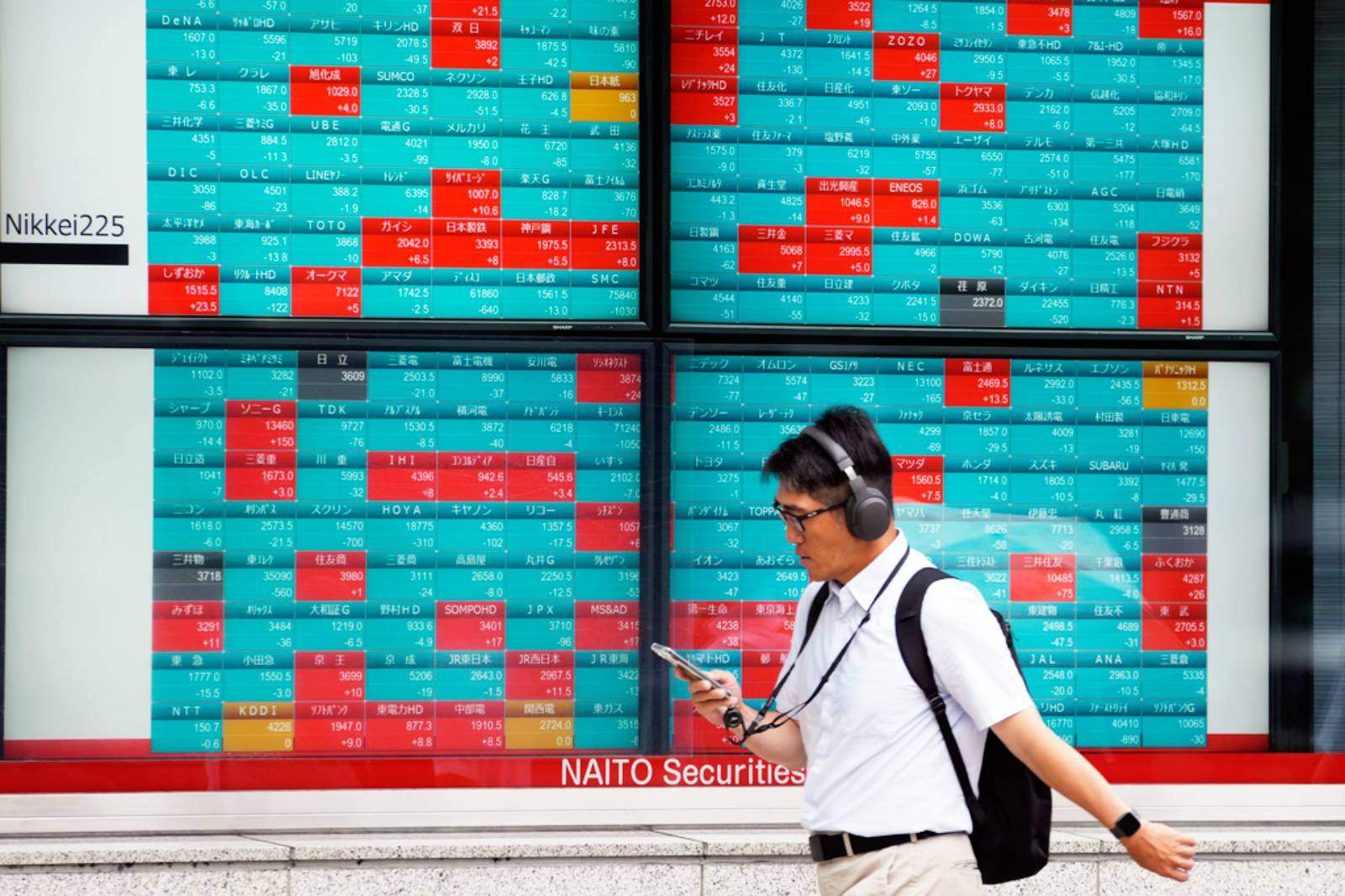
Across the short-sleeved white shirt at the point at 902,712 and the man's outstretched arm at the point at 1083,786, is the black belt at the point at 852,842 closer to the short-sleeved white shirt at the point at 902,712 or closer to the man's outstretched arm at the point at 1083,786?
the short-sleeved white shirt at the point at 902,712

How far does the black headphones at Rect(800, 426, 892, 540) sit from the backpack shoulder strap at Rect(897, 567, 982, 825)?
0.18 metres

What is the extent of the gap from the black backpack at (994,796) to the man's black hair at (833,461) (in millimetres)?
284

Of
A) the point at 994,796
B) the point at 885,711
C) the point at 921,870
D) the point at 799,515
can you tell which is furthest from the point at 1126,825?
the point at 799,515

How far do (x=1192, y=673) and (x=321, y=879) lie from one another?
352 centimetres

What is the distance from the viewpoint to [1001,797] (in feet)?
10.4

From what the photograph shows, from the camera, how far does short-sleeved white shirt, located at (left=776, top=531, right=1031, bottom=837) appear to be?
3098 mm

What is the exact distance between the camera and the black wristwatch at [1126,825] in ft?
10.1

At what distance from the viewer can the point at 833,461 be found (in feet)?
10.7

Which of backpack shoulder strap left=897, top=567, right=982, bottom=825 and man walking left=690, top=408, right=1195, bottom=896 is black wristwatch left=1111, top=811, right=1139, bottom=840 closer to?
man walking left=690, top=408, right=1195, bottom=896

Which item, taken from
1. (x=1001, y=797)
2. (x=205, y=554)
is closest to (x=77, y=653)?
(x=205, y=554)

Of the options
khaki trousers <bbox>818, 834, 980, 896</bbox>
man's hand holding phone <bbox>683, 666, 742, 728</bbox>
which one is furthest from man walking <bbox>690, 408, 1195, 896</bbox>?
man's hand holding phone <bbox>683, 666, 742, 728</bbox>

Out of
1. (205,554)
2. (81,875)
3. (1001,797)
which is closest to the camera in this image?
(1001,797)

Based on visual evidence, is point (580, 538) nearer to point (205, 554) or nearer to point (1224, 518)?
point (205, 554)

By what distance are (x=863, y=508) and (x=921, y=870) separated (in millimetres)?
835
